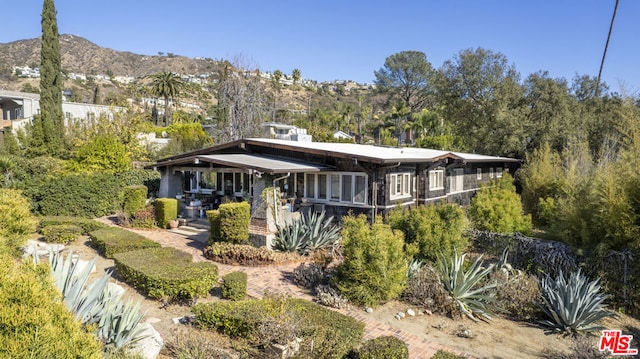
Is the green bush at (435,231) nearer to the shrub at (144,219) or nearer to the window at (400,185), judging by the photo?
the window at (400,185)

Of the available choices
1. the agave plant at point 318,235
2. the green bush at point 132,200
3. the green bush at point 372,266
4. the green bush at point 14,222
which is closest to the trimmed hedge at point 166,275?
the green bush at point 14,222

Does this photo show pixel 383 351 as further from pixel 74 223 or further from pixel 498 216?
pixel 74 223

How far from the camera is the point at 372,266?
346 inches

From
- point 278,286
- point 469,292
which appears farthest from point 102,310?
point 469,292

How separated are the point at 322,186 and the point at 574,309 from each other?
966cm

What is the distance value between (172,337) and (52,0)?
3427 centimetres

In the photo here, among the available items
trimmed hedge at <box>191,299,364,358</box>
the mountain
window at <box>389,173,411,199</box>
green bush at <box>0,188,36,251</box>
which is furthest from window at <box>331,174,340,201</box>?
the mountain

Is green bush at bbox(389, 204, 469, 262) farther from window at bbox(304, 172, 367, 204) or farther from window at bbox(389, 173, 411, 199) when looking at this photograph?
window at bbox(389, 173, 411, 199)

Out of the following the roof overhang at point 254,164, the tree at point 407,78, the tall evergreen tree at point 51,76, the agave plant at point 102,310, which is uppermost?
the tree at point 407,78

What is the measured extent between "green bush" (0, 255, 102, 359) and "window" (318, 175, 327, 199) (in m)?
12.0

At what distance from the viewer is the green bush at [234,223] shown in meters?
12.4

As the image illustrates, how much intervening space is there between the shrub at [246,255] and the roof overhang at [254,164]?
107 inches

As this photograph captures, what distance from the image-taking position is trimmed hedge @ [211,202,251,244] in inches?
489

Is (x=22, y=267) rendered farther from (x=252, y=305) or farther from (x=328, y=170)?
(x=328, y=170)
